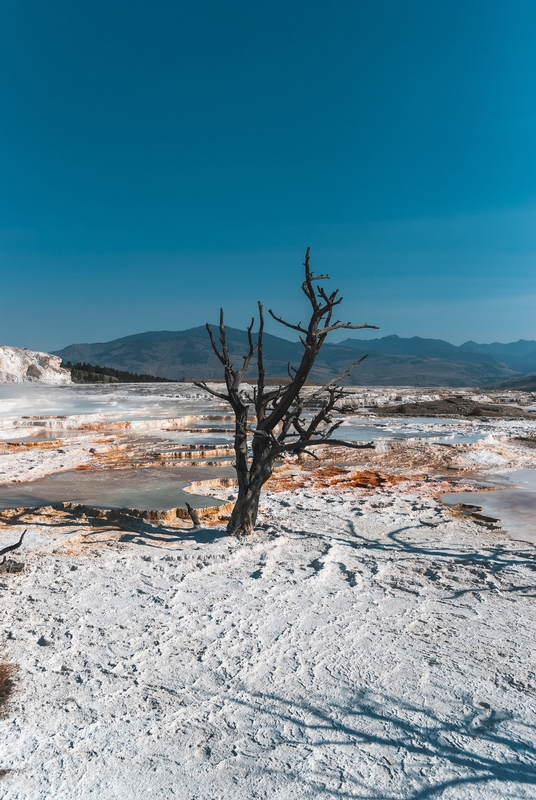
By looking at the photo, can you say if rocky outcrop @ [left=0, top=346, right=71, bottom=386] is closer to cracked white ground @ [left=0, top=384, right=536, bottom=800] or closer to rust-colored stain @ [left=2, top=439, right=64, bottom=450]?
rust-colored stain @ [left=2, top=439, right=64, bottom=450]

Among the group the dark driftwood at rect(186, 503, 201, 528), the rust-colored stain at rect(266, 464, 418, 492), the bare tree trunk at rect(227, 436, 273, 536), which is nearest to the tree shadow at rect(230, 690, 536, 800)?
the bare tree trunk at rect(227, 436, 273, 536)

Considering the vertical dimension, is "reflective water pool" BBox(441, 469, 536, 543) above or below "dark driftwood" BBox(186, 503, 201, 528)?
below

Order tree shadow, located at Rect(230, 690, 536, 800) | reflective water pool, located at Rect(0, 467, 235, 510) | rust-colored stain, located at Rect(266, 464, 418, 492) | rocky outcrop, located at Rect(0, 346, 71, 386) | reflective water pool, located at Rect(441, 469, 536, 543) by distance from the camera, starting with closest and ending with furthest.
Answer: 1. tree shadow, located at Rect(230, 690, 536, 800)
2. reflective water pool, located at Rect(441, 469, 536, 543)
3. reflective water pool, located at Rect(0, 467, 235, 510)
4. rust-colored stain, located at Rect(266, 464, 418, 492)
5. rocky outcrop, located at Rect(0, 346, 71, 386)

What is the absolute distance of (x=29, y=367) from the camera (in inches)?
1673

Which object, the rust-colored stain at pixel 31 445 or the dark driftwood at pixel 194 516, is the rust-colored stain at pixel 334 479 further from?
the rust-colored stain at pixel 31 445

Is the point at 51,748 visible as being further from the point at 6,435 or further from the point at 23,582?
the point at 6,435

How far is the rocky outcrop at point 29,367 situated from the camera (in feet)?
131

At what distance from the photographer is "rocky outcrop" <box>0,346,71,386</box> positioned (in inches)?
1576

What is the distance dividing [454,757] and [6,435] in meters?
14.4

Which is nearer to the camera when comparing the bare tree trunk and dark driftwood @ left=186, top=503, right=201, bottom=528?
the bare tree trunk

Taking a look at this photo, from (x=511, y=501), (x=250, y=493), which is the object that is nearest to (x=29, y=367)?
(x=511, y=501)

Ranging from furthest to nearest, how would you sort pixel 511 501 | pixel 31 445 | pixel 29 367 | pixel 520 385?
pixel 520 385, pixel 29 367, pixel 31 445, pixel 511 501

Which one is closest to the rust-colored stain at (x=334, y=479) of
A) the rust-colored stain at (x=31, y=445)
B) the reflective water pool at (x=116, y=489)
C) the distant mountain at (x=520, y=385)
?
the reflective water pool at (x=116, y=489)

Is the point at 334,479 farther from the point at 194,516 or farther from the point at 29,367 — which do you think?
the point at 29,367
